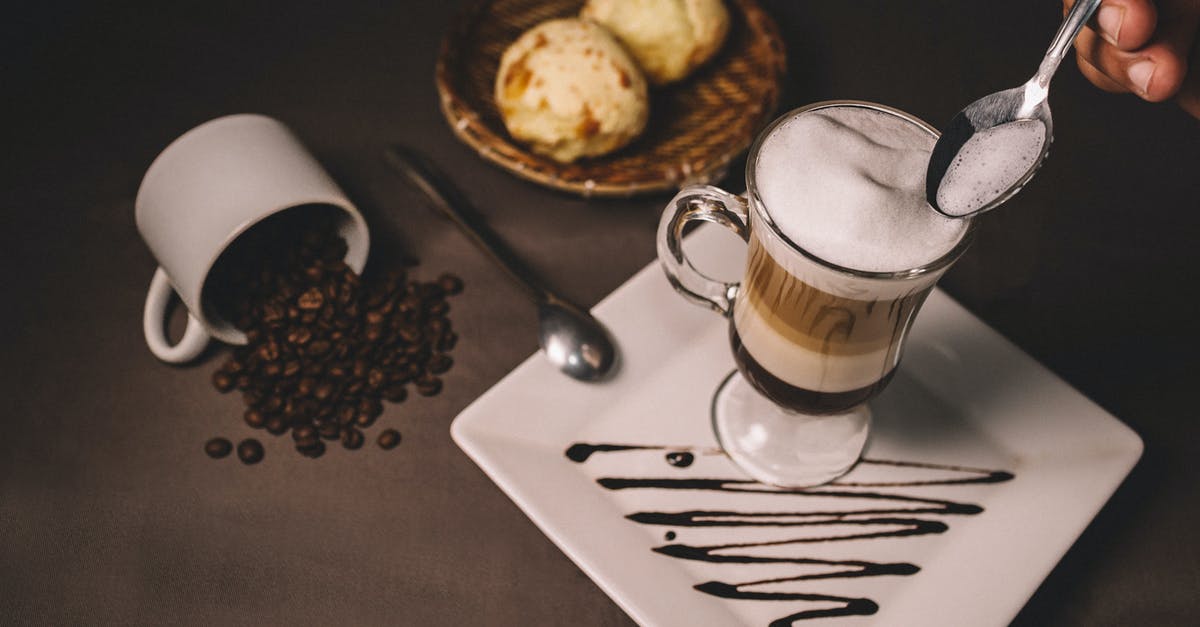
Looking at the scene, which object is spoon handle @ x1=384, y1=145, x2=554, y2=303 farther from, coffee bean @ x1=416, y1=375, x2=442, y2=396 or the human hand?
the human hand

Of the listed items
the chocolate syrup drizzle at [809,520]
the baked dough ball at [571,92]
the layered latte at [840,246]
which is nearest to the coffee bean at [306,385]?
the chocolate syrup drizzle at [809,520]

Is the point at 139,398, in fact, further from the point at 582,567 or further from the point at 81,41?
the point at 81,41

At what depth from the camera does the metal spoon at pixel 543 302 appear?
131 cm

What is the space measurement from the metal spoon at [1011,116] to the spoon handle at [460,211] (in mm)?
671

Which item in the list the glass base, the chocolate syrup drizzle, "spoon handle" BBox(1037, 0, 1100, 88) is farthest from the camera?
the glass base

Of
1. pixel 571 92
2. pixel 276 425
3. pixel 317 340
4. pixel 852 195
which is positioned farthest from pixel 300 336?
pixel 852 195

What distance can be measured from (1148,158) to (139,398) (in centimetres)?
192

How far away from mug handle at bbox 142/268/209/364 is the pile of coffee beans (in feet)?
0.18

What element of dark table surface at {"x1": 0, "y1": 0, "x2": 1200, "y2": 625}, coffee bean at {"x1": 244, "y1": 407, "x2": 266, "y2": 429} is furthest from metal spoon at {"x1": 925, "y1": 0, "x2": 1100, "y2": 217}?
coffee bean at {"x1": 244, "y1": 407, "x2": 266, "y2": 429}

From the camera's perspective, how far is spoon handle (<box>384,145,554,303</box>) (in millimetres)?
1441

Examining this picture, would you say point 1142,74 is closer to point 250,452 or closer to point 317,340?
point 317,340

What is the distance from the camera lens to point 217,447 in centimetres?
129

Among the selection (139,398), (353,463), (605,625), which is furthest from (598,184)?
(139,398)

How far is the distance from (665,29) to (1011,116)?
0.80m
